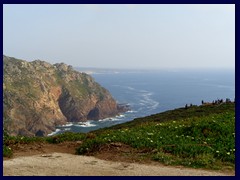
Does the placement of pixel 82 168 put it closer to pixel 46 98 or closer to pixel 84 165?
pixel 84 165

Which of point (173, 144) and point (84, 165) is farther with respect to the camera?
point (173, 144)

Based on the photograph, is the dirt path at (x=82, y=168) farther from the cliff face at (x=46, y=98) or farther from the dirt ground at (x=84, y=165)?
the cliff face at (x=46, y=98)

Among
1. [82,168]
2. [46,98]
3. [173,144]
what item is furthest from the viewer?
[46,98]

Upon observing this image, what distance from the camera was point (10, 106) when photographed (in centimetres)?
13738

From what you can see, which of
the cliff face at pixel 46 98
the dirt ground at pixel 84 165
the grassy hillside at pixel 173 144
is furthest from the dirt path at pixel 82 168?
the cliff face at pixel 46 98

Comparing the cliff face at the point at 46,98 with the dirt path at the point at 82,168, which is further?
the cliff face at the point at 46,98

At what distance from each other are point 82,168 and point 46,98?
14469 cm

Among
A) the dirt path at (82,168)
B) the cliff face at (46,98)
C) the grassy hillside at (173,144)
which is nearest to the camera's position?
the dirt path at (82,168)

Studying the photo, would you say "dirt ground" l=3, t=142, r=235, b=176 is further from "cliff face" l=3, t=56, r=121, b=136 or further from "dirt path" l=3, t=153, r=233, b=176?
"cliff face" l=3, t=56, r=121, b=136

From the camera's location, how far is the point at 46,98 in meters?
156

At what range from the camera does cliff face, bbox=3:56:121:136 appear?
137500 millimetres

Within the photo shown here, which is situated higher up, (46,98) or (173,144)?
(173,144)

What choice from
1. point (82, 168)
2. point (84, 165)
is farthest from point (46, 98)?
point (82, 168)

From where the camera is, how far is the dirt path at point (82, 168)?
1388cm
